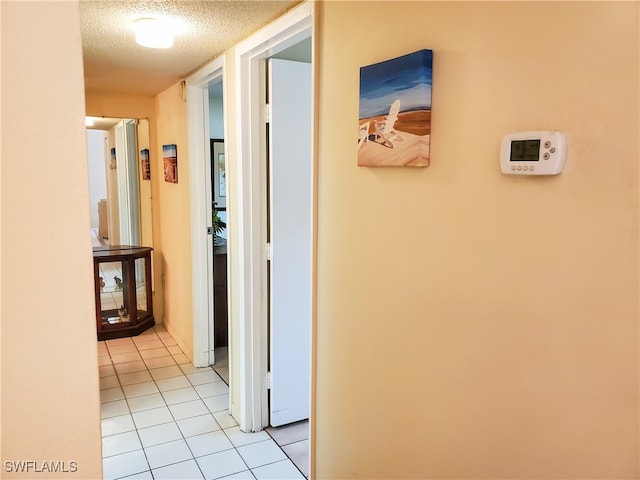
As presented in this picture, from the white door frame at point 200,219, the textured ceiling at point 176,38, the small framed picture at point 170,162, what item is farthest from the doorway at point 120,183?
the white door frame at point 200,219

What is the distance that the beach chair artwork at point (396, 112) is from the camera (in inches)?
51.1

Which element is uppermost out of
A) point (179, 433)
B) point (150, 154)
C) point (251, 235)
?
point (150, 154)

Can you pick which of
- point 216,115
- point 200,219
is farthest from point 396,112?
point 216,115

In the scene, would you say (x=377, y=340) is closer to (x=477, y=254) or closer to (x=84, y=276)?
(x=477, y=254)

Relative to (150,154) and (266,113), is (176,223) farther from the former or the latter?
(266,113)

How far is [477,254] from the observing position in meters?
1.20

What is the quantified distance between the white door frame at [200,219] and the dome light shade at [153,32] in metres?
1.03

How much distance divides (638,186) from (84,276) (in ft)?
3.06

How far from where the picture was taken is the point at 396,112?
138cm

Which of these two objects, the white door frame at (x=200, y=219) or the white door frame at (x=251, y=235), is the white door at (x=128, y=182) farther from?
the white door frame at (x=251, y=235)

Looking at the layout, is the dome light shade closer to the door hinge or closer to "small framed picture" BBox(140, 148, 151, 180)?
the door hinge

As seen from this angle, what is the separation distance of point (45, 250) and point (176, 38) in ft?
6.78

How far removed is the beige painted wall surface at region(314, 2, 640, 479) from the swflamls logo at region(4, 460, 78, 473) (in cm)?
92

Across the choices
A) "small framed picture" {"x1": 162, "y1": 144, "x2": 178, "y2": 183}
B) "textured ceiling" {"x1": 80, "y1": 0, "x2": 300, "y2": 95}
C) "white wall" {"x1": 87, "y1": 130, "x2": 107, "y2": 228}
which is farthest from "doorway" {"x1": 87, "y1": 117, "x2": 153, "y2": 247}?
"textured ceiling" {"x1": 80, "y1": 0, "x2": 300, "y2": 95}
